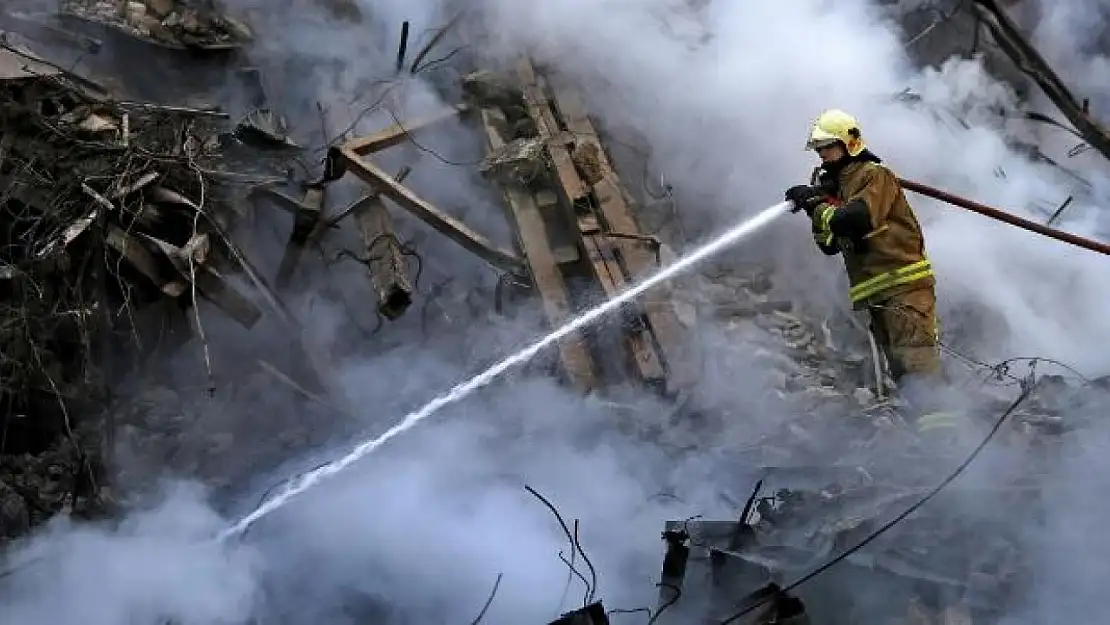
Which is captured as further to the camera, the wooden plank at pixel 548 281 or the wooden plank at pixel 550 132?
the wooden plank at pixel 550 132

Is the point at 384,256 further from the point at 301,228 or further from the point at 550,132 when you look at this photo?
the point at 550,132

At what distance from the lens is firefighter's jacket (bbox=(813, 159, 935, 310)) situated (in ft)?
19.0

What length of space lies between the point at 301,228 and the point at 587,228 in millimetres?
1604

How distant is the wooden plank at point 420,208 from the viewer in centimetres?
609

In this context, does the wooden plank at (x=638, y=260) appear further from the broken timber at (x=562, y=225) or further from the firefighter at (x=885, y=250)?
the firefighter at (x=885, y=250)

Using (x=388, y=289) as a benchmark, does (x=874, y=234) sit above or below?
below

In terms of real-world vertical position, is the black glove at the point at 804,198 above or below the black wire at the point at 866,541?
above

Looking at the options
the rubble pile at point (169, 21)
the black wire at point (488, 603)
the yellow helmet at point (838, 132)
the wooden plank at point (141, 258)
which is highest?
the rubble pile at point (169, 21)

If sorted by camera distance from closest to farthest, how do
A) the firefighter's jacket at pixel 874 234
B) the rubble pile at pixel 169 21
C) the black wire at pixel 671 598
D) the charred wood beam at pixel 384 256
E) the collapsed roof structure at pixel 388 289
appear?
the black wire at pixel 671 598 < the collapsed roof structure at pixel 388 289 < the charred wood beam at pixel 384 256 < the firefighter's jacket at pixel 874 234 < the rubble pile at pixel 169 21

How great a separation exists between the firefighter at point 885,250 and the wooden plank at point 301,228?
8.41 feet

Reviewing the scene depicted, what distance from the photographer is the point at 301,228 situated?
5.98m

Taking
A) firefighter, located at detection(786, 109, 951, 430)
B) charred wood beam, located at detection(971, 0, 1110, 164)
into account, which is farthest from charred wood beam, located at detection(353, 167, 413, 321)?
charred wood beam, located at detection(971, 0, 1110, 164)

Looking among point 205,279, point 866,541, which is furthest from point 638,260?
point 866,541

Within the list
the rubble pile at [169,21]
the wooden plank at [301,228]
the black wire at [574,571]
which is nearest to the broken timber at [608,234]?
the black wire at [574,571]
